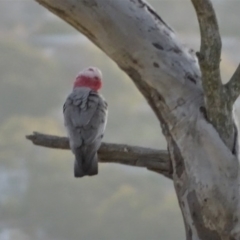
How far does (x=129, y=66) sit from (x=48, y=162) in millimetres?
977

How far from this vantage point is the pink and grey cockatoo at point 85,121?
1241 mm

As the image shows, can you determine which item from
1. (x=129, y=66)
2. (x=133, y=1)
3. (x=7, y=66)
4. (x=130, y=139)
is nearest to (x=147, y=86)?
(x=129, y=66)

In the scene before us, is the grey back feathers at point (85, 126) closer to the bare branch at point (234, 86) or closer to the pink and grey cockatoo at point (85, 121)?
the pink and grey cockatoo at point (85, 121)

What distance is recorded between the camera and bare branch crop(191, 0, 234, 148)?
0.99 metres

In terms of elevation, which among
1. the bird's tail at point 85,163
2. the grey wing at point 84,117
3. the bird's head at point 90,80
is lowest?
the bird's tail at point 85,163

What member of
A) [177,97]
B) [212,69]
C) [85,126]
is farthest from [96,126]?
[212,69]

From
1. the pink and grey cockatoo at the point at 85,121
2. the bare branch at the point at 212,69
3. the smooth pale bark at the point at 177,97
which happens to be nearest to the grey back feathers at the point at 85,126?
the pink and grey cockatoo at the point at 85,121

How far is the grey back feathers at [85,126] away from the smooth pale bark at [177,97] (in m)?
0.18

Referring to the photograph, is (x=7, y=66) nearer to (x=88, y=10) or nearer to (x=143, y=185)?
(x=143, y=185)

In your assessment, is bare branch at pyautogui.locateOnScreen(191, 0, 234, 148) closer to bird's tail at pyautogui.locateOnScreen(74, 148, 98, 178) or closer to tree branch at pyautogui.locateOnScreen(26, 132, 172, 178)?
tree branch at pyautogui.locateOnScreen(26, 132, 172, 178)

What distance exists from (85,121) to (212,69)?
1.16 feet

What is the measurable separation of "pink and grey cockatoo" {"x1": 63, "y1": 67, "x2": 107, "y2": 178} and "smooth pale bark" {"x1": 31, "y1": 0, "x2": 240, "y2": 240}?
0.18m

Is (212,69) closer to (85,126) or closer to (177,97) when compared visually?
(177,97)

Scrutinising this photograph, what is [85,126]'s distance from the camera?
1.27 m
